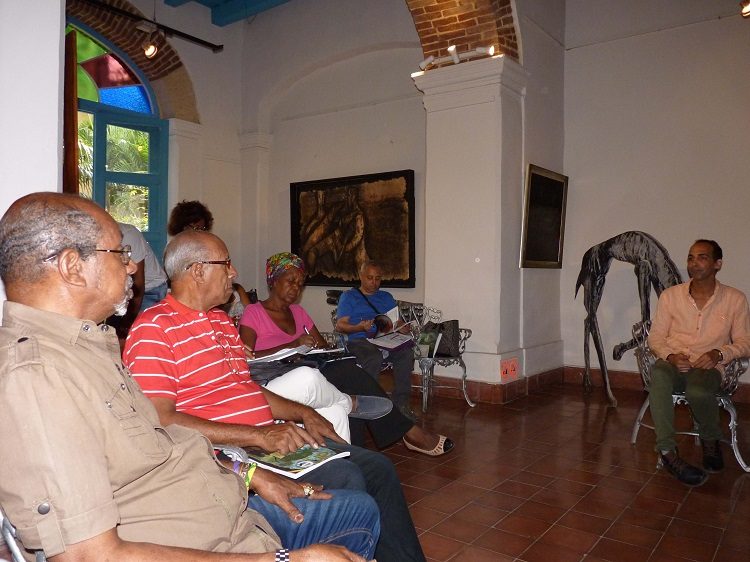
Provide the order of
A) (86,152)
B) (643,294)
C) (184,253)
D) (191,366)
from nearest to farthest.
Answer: (191,366)
(184,253)
(643,294)
(86,152)

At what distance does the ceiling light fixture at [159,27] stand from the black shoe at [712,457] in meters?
6.71

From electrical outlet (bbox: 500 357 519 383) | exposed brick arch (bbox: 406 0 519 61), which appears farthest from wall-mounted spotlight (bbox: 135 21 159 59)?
electrical outlet (bbox: 500 357 519 383)

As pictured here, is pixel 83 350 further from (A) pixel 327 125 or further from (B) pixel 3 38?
(A) pixel 327 125

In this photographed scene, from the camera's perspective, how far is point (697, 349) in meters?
4.17

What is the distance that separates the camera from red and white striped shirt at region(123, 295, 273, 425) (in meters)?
1.96

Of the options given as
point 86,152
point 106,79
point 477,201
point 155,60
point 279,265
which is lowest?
point 279,265

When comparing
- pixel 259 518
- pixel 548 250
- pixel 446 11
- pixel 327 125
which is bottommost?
pixel 259 518

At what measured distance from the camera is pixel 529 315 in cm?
626

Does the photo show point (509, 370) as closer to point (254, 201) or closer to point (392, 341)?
point (392, 341)

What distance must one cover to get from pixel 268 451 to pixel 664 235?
17.9ft

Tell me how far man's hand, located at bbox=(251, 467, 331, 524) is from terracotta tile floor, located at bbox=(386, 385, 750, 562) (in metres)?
1.17

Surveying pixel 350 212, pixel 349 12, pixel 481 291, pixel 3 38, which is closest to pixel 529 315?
pixel 481 291

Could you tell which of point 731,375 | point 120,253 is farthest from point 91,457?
point 731,375

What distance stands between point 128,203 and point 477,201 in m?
4.50
